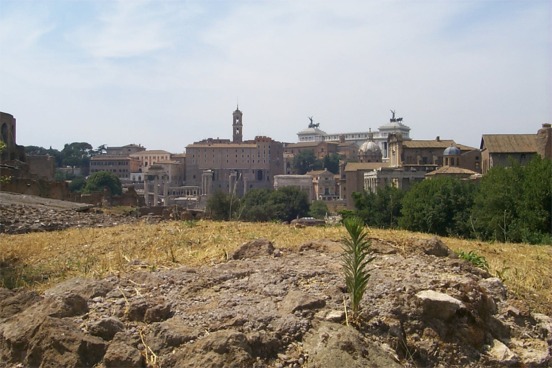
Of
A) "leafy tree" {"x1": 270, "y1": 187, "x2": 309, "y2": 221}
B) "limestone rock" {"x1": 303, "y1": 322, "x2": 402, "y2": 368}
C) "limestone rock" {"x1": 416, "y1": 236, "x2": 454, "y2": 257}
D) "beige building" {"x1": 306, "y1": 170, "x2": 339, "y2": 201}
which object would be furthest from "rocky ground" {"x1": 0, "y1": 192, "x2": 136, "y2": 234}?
"beige building" {"x1": 306, "y1": 170, "x2": 339, "y2": 201}

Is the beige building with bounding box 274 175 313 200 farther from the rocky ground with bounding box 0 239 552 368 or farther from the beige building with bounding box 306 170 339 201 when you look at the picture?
the rocky ground with bounding box 0 239 552 368

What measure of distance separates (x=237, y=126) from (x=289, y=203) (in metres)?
81.1

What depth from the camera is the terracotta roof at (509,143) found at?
5572 centimetres

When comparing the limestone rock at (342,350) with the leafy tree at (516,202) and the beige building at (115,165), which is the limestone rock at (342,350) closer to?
the leafy tree at (516,202)

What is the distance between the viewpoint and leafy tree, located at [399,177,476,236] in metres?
28.5

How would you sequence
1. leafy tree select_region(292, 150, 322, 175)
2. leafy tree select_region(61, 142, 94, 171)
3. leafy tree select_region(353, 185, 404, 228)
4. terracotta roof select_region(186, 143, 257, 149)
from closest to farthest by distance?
leafy tree select_region(353, 185, 404, 228), leafy tree select_region(61, 142, 94, 171), terracotta roof select_region(186, 143, 257, 149), leafy tree select_region(292, 150, 322, 175)

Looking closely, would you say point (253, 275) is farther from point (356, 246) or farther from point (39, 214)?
point (39, 214)

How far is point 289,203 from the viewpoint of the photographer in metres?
61.6

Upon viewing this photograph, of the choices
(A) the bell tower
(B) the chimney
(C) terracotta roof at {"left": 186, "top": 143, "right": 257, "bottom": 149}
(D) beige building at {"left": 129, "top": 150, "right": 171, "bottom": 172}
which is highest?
(A) the bell tower

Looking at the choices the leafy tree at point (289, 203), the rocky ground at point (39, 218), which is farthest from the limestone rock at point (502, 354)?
the leafy tree at point (289, 203)

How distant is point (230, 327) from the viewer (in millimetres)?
4191

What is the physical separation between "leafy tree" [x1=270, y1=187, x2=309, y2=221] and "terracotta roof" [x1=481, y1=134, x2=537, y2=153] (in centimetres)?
1666

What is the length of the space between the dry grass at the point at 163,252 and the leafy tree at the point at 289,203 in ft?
155

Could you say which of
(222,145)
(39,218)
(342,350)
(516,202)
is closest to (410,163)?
(516,202)
